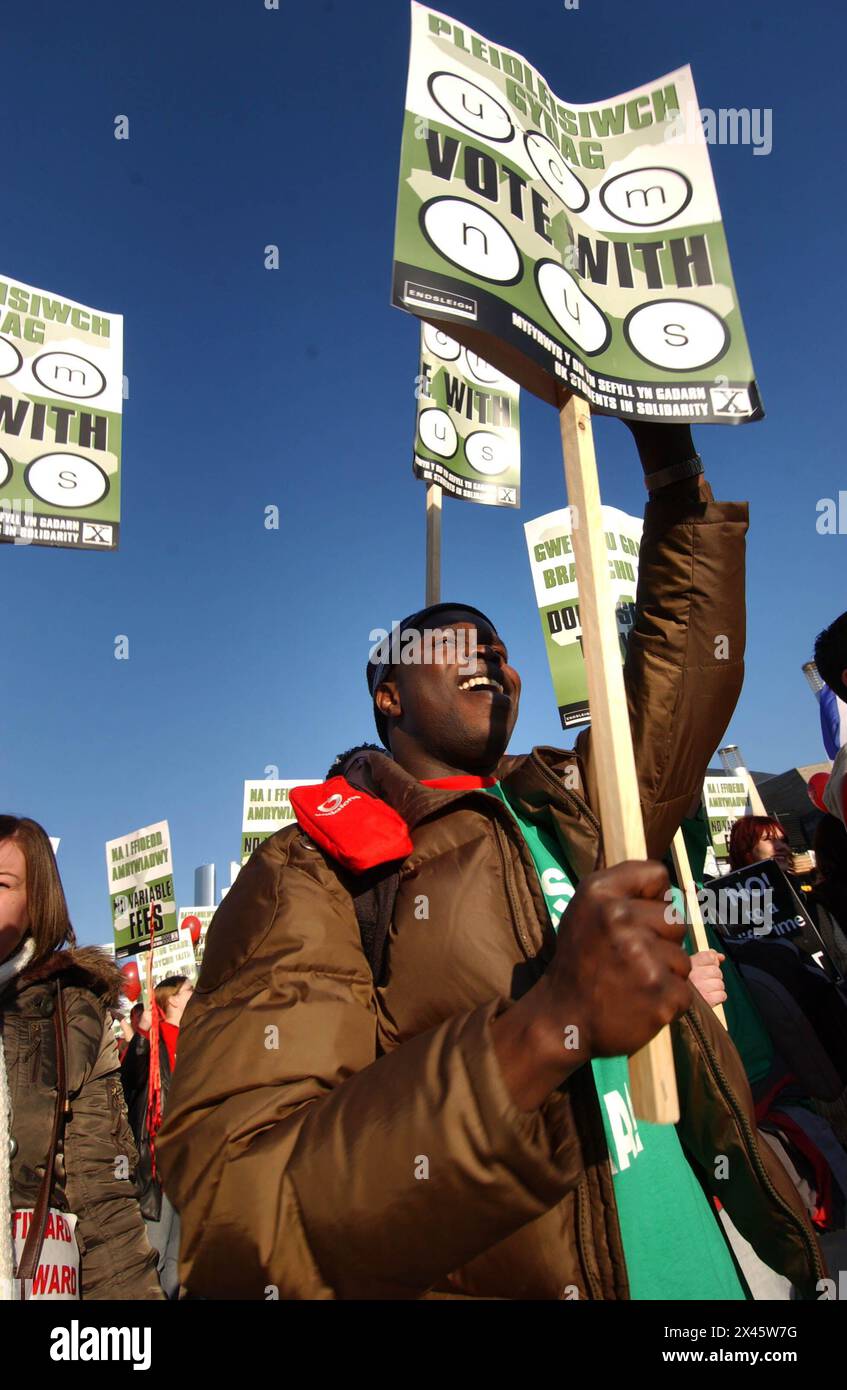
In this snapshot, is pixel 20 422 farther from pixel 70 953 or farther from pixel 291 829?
pixel 291 829

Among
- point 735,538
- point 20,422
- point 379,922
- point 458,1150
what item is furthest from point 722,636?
point 20,422

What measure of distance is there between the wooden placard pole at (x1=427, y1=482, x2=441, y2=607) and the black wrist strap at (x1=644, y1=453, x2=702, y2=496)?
2.10 m

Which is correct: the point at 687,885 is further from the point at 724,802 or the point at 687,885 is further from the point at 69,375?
the point at 724,802

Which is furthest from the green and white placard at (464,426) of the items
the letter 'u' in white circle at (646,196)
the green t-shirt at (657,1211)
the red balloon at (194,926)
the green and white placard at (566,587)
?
the red balloon at (194,926)

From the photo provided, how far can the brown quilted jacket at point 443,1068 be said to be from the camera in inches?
38.5

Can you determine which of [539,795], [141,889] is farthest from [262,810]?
[539,795]

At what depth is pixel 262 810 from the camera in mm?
8766

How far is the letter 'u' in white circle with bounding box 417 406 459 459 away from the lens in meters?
4.47

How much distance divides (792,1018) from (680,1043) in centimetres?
160

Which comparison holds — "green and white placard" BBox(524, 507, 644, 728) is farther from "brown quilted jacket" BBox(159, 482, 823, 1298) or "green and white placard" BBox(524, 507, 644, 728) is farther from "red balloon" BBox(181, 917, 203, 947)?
"red balloon" BBox(181, 917, 203, 947)

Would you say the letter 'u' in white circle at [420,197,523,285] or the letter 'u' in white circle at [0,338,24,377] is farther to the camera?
the letter 'u' in white circle at [0,338,24,377]

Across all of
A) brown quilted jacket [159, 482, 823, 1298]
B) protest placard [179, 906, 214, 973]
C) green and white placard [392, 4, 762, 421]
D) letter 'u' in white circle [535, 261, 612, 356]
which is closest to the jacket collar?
brown quilted jacket [159, 482, 823, 1298]

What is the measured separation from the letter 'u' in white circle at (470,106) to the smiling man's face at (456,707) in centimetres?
121
